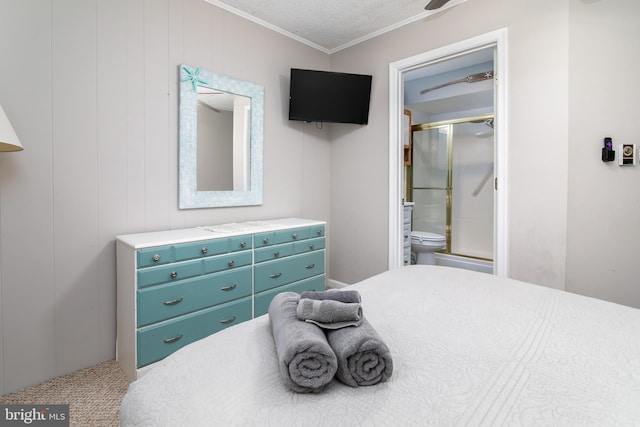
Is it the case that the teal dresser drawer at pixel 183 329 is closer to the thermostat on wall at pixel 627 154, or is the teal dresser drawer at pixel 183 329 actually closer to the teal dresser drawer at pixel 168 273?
the teal dresser drawer at pixel 168 273

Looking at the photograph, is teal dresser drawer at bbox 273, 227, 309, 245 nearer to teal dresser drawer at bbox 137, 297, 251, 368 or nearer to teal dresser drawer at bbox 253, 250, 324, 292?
teal dresser drawer at bbox 253, 250, 324, 292

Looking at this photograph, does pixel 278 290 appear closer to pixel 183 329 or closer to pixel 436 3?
pixel 183 329

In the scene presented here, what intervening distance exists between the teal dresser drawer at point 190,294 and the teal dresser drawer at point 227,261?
4 centimetres

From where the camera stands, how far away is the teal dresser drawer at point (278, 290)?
2457 millimetres

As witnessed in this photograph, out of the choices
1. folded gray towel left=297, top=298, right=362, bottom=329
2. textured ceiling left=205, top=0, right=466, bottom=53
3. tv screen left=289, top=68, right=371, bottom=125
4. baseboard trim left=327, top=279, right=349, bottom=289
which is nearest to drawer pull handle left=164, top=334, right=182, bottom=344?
folded gray towel left=297, top=298, right=362, bottom=329

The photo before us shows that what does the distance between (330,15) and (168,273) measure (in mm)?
2482

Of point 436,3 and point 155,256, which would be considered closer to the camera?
point 155,256

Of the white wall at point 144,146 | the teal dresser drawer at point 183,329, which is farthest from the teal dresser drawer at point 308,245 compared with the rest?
the white wall at point 144,146

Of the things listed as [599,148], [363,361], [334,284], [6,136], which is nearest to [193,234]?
[6,136]

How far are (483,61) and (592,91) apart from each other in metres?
2.07

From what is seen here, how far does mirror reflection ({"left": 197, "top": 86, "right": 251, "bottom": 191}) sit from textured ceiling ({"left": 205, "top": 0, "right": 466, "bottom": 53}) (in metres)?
0.73

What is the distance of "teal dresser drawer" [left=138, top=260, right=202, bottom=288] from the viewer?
1.89 m

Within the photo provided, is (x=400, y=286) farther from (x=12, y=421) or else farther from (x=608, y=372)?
(x=12, y=421)

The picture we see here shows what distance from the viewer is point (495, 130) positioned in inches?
99.0
